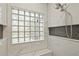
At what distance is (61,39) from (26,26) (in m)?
0.43

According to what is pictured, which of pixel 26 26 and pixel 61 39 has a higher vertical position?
pixel 26 26

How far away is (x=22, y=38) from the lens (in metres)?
0.94

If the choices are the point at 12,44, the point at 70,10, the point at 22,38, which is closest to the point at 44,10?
the point at 70,10

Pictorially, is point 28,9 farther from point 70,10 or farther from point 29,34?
point 70,10

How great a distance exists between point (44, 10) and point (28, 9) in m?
0.19

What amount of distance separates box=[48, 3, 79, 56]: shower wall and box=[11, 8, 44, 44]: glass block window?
127 mm

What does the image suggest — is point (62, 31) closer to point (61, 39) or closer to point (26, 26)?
point (61, 39)

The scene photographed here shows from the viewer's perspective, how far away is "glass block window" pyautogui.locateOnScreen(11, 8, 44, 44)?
901 mm

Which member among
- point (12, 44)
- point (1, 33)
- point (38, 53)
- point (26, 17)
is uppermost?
point (26, 17)

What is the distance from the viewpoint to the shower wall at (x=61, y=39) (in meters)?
0.96

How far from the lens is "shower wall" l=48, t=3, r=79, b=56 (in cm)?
96

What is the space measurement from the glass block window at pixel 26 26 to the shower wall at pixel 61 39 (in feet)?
0.42

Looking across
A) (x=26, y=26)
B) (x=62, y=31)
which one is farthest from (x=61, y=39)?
(x=26, y=26)

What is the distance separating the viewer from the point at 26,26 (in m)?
0.96
